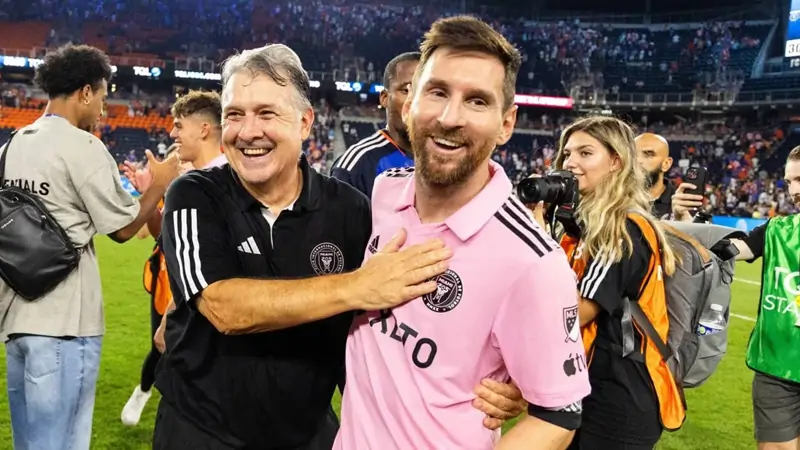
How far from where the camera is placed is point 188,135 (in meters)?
4.21

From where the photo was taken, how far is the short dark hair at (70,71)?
3.11 meters

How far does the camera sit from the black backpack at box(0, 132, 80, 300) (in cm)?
281

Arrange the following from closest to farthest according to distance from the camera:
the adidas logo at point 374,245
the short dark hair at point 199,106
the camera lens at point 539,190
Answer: the adidas logo at point 374,245
the camera lens at point 539,190
the short dark hair at point 199,106

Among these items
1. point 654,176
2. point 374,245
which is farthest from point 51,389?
point 654,176

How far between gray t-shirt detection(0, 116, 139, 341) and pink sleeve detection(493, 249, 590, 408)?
2.18 meters

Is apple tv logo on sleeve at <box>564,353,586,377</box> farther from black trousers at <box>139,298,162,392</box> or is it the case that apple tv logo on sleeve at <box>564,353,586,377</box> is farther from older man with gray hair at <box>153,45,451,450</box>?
black trousers at <box>139,298,162,392</box>

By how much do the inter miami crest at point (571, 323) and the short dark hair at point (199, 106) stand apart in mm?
3184

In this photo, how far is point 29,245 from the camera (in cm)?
281

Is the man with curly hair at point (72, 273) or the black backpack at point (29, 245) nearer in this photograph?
the black backpack at point (29, 245)

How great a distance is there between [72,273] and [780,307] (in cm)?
387

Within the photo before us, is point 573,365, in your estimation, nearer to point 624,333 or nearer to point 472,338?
point 472,338

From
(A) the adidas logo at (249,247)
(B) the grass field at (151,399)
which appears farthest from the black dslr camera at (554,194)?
(B) the grass field at (151,399)

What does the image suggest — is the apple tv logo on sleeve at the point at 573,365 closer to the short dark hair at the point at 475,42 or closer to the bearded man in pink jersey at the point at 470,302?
the bearded man in pink jersey at the point at 470,302

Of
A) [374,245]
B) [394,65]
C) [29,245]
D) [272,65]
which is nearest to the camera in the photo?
[374,245]
